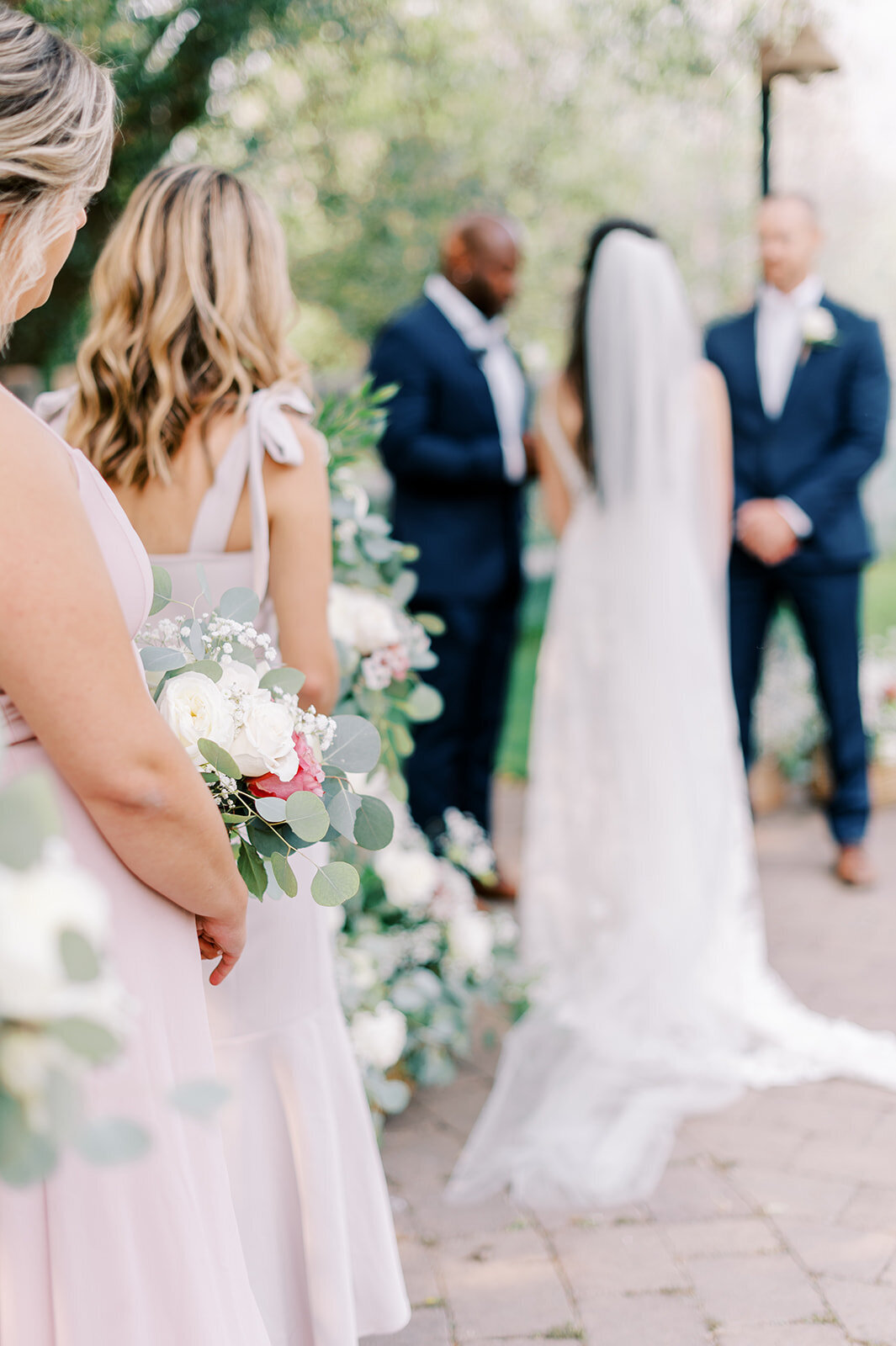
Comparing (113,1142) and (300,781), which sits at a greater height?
(113,1142)

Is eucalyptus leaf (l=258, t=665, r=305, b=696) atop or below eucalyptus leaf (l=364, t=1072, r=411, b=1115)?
atop

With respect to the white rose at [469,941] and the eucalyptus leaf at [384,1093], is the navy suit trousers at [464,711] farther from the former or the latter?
the eucalyptus leaf at [384,1093]

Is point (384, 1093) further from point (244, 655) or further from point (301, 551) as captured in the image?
point (244, 655)

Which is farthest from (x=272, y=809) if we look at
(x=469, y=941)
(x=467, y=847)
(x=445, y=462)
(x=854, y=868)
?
(x=854, y=868)

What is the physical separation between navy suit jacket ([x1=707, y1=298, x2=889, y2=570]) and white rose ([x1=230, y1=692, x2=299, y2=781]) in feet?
12.0

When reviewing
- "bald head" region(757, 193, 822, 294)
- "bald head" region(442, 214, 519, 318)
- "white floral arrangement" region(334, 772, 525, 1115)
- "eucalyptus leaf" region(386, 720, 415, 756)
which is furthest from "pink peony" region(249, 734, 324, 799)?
"bald head" region(757, 193, 822, 294)

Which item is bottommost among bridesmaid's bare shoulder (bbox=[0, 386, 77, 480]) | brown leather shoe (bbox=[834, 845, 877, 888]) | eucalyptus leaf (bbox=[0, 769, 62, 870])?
brown leather shoe (bbox=[834, 845, 877, 888])

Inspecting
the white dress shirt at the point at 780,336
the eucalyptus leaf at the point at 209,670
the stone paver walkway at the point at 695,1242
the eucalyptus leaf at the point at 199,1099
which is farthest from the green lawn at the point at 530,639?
the eucalyptus leaf at the point at 199,1099

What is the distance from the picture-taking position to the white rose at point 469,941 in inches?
128

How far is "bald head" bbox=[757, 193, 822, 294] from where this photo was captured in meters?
4.62

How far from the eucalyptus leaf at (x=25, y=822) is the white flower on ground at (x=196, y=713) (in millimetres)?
658

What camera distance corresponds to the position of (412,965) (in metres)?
3.26

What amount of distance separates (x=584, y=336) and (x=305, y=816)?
2604 millimetres

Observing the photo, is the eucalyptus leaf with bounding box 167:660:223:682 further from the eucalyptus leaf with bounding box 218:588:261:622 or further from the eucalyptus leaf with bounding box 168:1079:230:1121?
the eucalyptus leaf with bounding box 168:1079:230:1121
